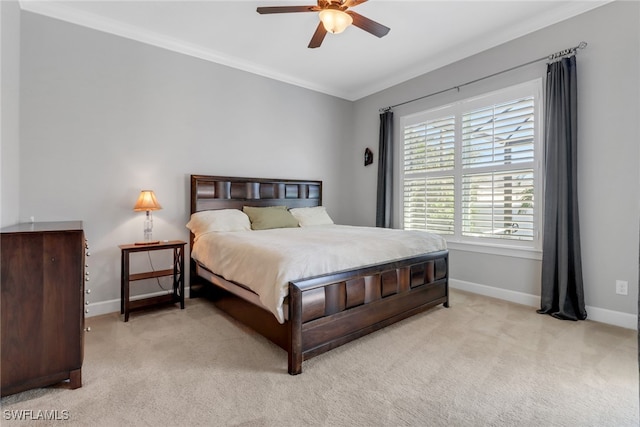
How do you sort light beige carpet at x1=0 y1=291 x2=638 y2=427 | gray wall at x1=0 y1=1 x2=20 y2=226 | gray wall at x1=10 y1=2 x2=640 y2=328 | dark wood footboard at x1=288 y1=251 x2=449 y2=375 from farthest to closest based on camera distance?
gray wall at x1=10 y1=2 x2=640 y2=328, gray wall at x1=0 y1=1 x2=20 y2=226, dark wood footboard at x1=288 y1=251 x2=449 y2=375, light beige carpet at x1=0 y1=291 x2=638 y2=427

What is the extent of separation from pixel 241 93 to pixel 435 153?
2.75m

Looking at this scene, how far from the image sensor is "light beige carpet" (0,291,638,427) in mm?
1586

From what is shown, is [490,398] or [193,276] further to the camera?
[193,276]

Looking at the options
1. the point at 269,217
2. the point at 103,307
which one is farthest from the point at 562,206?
the point at 103,307

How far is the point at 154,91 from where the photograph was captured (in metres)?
3.43

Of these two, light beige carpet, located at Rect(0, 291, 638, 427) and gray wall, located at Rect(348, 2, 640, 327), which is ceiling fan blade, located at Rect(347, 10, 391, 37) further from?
light beige carpet, located at Rect(0, 291, 638, 427)

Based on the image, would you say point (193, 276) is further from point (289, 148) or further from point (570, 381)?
point (570, 381)

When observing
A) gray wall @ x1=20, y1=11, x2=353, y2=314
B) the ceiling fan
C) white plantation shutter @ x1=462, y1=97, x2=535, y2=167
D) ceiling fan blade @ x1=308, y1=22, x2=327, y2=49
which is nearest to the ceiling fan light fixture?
the ceiling fan

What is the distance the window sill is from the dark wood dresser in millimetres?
3835

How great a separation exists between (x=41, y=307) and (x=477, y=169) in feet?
13.6

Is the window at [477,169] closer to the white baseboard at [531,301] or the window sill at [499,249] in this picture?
the window sill at [499,249]

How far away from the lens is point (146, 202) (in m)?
3.11

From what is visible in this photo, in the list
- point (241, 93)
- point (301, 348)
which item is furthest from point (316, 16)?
point (301, 348)

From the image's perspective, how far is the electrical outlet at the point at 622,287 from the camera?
2.69m
